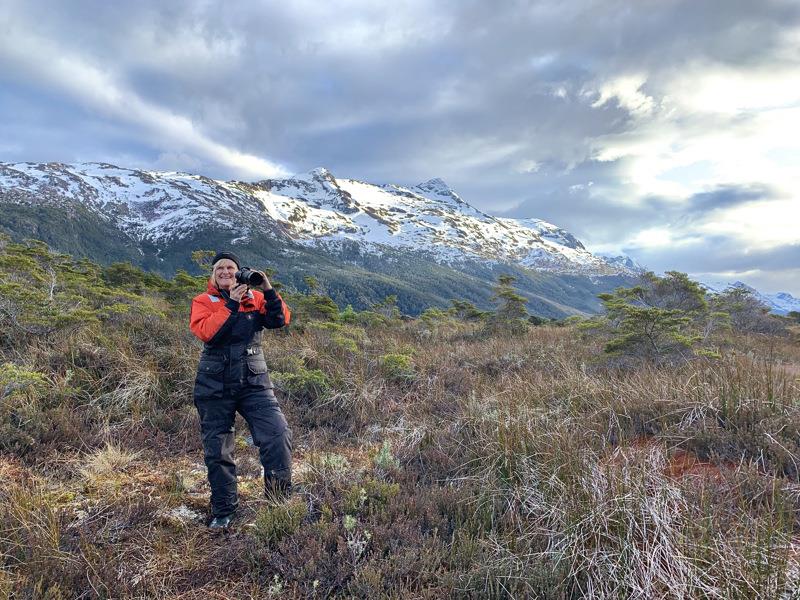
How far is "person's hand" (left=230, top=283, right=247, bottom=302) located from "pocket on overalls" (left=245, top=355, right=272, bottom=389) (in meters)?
0.50

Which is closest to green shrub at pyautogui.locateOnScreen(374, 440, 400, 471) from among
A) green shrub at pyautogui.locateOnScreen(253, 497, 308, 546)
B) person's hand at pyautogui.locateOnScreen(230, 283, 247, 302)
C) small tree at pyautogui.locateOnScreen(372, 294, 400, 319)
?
green shrub at pyautogui.locateOnScreen(253, 497, 308, 546)

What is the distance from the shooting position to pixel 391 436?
4664 millimetres

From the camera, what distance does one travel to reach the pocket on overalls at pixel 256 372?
3.34 meters

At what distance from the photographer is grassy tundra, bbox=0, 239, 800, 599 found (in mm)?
2162

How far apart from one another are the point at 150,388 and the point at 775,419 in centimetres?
654

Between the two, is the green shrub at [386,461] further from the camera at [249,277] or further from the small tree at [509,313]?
the small tree at [509,313]

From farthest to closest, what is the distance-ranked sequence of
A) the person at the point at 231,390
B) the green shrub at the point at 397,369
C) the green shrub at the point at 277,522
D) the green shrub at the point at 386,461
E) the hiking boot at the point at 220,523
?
1. the green shrub at the point at 397,369
2. the green shrub at the point at 386,461
3. the person at the point at 231,390
4. the hiking boot at the point at 220,523
5. the green shrub at the point at 277,522

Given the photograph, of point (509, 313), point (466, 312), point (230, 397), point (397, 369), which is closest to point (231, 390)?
point (230, 397)

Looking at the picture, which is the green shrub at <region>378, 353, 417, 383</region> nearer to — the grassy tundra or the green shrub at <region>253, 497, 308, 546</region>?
the grassy tundra

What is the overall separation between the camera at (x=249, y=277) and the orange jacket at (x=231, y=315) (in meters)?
0.10

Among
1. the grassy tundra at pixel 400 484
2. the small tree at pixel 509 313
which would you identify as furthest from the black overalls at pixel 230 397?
the small tree at pixel 509 313

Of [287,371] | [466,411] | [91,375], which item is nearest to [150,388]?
[91,375]

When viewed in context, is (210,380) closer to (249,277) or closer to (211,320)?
(211,320)

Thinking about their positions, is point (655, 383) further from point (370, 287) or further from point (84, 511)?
point (370, 287)
